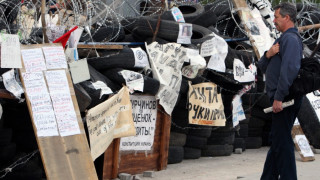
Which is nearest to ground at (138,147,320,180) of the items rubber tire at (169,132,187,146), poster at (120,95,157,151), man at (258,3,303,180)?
rubber tire at (169,132,187,146)

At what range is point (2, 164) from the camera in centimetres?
743

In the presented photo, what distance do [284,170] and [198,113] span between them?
2.85 metres

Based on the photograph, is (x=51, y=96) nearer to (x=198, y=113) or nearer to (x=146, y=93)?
(x=146, y=93)

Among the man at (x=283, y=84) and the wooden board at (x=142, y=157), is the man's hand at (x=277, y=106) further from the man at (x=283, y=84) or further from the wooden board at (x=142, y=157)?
the wooden board at (x=142, y=157)

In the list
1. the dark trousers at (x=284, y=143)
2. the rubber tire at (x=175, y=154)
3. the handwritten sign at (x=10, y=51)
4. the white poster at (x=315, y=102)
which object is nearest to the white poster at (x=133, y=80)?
the rubber tire at (x=175, y=154)

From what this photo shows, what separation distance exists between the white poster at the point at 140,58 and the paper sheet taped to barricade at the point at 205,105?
96 cm

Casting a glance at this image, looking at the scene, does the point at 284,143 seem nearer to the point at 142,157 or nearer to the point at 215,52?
the point at 142,157

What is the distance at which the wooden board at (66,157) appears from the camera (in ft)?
20.9

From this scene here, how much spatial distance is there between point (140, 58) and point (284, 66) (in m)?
2.49

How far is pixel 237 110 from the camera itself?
34.5ft

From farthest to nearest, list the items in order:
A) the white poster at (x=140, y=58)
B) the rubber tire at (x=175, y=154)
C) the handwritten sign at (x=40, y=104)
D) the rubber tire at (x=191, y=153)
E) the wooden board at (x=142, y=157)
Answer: the rubber tire at (x=191, y=153)
the rubber tire at (x=175, y=154)
the white poster at (x=140, y=58)
the wooden board at (x=142, y=157)
the handwritten sign at (x=40, y=104)

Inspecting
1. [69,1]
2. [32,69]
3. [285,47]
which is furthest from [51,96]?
[285,47]

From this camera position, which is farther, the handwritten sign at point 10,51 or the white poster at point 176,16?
the white poster at point 176,16

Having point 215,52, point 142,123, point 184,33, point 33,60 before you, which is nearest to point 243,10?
point 215,52
